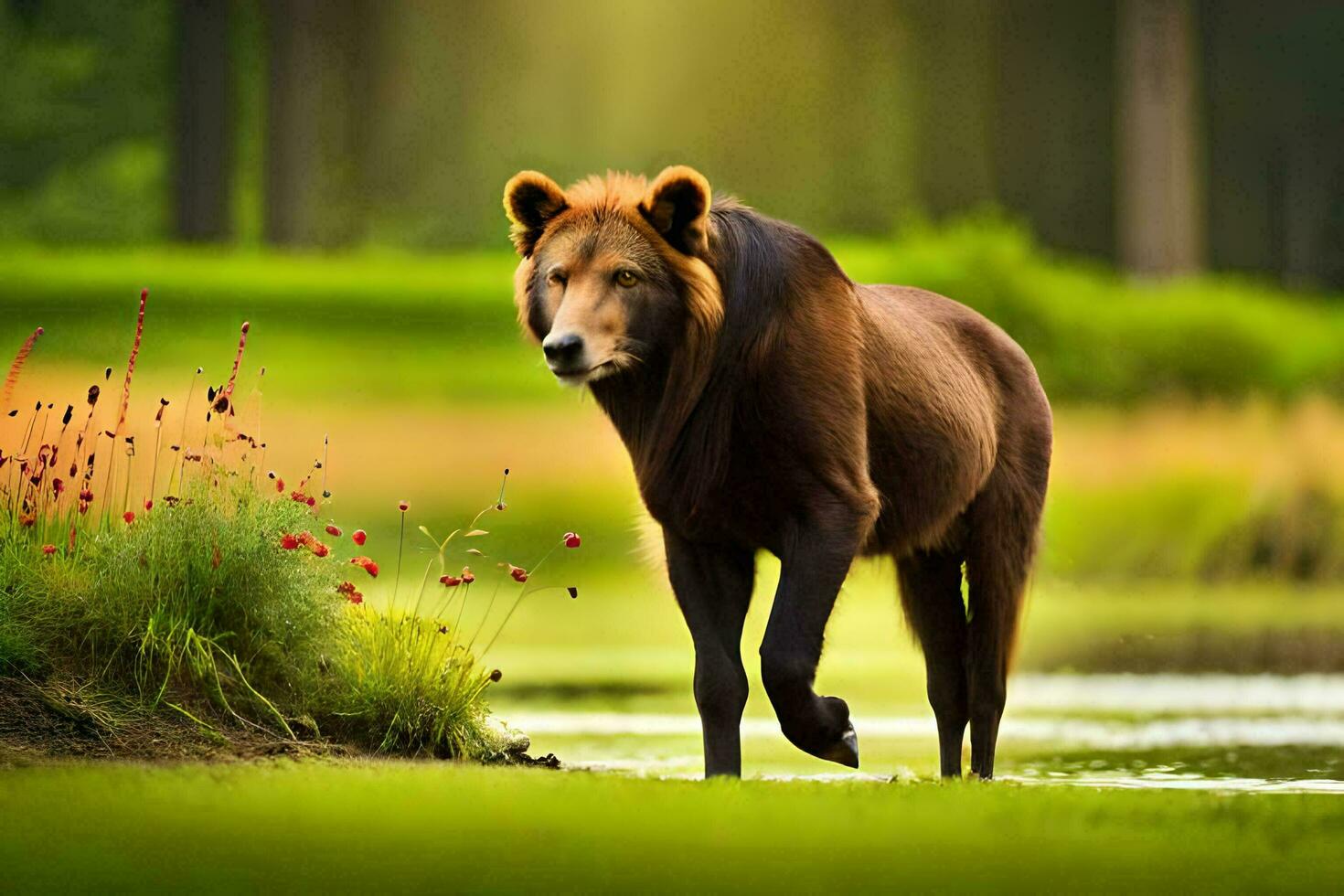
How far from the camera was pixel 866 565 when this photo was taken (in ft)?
24.3

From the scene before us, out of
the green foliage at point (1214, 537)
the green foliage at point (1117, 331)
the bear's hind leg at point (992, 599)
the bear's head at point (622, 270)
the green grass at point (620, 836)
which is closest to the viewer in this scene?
the green grass at point (620, 836)

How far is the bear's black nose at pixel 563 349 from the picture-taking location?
5.82 m

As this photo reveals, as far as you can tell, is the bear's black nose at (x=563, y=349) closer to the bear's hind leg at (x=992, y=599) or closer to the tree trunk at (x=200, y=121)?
the bear's hind leg at (x=992, y=599)

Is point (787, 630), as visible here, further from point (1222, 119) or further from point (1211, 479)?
point (1222, 119)

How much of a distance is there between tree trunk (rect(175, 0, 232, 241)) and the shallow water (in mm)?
14762

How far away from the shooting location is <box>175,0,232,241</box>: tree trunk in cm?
2269

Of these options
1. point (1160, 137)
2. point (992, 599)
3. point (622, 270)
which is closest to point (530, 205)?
point (622, 270)

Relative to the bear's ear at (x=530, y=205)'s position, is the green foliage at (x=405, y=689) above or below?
below

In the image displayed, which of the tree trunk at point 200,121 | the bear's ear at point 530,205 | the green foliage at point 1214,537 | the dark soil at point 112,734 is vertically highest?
the tree trunk at point 200,121

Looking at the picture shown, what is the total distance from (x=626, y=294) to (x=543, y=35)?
72.4ft

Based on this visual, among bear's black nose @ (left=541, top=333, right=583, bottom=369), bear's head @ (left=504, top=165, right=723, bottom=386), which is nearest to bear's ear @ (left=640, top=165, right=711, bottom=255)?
bear's head @ (left=504, top=165, right=723, bottom=386)

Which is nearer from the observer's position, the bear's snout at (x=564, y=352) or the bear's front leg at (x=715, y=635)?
the bear's snout at (x=564, y=352)

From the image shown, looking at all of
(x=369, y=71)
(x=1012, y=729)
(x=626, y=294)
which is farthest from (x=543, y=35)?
(x=626, y=294)

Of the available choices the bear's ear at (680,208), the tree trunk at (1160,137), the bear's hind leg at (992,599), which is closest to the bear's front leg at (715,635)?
the bear's ear at (680,208)
